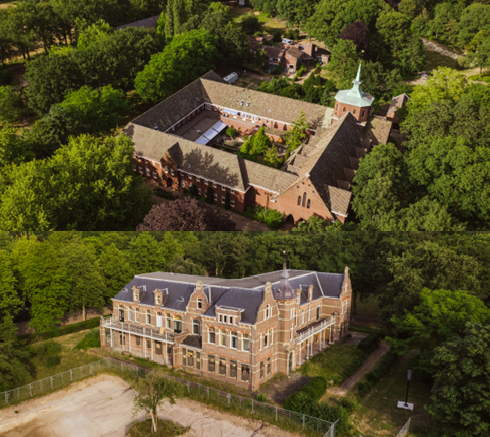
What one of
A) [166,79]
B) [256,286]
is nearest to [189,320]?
[256,286]

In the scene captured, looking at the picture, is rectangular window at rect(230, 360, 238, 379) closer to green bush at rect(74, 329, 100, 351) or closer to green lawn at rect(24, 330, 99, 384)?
green lawn at rect(24, 330, 99, 384)

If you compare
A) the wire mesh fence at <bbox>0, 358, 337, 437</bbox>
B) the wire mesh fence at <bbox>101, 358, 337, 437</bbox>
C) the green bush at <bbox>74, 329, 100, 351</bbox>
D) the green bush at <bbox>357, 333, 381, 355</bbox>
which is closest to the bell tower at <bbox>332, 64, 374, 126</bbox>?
the green bush at <bbox>357, 333, 381, 355</bbox>

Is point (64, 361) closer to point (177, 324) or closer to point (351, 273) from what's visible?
point (177, 324)

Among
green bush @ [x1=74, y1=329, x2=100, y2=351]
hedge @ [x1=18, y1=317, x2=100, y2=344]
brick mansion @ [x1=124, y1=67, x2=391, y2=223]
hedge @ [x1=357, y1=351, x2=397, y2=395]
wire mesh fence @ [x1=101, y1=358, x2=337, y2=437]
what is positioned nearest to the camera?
wire mesh fence @ [x1=101, y1=358, x2=337, y2=437]

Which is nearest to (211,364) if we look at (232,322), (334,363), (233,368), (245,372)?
(233,368)

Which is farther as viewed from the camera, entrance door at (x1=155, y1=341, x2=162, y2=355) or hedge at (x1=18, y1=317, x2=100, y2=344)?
hedge at (x1=18, y1=317, x2=100, y2=344)

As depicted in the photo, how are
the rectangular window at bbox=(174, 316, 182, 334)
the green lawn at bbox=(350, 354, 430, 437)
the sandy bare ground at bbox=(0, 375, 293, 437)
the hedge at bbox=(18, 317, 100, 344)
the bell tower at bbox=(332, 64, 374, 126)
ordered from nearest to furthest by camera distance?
1. the green lawn at bbox=(350, 354, 430, 437)
2. the sandy bare ground at bbox=(0, 375, 293, 437)
3. the rectangular window at bbox=(174, 316, 182, 334)
4. the hedge at bbox=(18, 317, 100, 344)
5. the bell tower at bbox=(332, 64, 374, 126)

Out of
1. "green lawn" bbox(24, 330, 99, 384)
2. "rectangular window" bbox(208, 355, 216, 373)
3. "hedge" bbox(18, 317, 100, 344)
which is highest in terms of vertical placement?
"rectangular window" bbox(208, 355, 216, 373)

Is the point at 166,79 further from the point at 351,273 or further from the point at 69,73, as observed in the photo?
the point at 351,273
